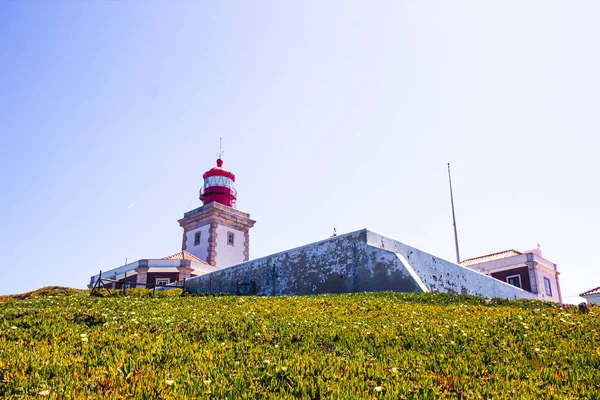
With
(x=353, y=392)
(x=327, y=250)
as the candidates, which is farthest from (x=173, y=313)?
(x=327, y=250)

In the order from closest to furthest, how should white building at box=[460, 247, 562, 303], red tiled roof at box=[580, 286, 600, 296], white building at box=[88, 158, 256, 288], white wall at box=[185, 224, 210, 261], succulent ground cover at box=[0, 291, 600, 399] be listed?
1. succulent ground cover at box=[0, 291, 600, 399]
2. white building at box=[88, 158, 256, 288]
3. white building at box=[460, 247, 562, 303]
4. red tiled roof at box=[580, 286, 600, 296]
5. white wall at box=[185, 224, 210, 261]

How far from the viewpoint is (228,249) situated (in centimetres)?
4191

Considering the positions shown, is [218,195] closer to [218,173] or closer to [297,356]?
[218,173]

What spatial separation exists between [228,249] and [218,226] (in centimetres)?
248

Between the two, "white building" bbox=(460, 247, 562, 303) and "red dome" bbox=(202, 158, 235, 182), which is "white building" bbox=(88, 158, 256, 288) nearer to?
"red dome" bbox=(202, 158, 235, 182)

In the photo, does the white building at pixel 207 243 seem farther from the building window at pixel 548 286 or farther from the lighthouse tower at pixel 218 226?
the building window at pixel 548 286

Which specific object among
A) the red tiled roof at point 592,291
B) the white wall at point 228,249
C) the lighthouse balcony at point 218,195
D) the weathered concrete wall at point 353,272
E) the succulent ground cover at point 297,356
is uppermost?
the lighthouse balcony at point 218,195

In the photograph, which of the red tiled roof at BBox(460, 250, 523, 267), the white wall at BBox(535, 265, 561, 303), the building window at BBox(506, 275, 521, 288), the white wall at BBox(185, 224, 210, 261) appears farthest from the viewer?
the red tiled roof at BBox(460, 250, 523, 267)

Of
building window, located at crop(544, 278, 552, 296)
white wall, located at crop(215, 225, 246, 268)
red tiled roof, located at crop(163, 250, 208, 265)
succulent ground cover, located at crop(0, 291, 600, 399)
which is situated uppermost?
white wall, located at crop(215, 225, 246, 268)

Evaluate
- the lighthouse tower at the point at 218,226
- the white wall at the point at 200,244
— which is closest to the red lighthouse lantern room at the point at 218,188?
the lighthouse tower at the point at 218,226

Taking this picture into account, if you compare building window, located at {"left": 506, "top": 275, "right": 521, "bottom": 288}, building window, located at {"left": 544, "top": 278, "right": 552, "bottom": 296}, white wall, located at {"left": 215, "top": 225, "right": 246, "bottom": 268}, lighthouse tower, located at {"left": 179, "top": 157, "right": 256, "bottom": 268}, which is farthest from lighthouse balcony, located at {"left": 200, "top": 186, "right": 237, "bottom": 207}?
building window, located at {"left": 544, "top": 278, "right": 552, "bottom": 296}

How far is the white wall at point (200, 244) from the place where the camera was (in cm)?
4082

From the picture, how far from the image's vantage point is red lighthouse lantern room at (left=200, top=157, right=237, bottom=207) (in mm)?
44938

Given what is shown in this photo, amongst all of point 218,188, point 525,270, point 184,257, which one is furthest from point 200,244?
point 525,270
